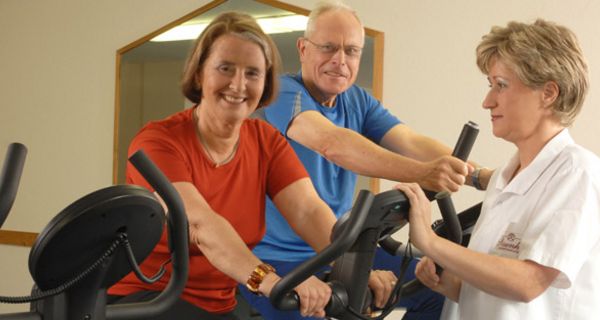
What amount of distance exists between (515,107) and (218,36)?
0.73 m

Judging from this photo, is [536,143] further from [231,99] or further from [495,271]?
[231,99]

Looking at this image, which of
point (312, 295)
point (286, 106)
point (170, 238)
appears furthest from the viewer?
point (286, 106)

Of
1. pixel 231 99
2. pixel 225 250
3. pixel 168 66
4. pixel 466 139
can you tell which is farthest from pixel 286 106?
pixel 168 66

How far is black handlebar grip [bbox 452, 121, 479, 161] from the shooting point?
1.84 m

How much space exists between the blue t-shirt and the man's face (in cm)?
4

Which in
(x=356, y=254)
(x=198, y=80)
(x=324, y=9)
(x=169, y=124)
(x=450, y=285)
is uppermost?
(x=324, y=9)

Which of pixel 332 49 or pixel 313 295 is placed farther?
pixel 332 49

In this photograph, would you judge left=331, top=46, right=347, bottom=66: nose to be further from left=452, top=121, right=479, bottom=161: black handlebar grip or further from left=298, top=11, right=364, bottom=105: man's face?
left=452, top=121, right=479, bottom=161: black handlebar grip

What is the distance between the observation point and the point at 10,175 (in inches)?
47.4

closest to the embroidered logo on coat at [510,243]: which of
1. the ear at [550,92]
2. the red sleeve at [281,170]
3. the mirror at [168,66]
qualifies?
the ear at [550,92]

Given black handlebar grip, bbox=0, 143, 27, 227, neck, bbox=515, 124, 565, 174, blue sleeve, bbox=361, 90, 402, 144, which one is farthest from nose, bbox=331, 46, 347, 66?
black handlebar grip, bbox=0, 143, 27, 227

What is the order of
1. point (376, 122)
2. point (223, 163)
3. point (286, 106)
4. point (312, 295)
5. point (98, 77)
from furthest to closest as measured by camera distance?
point (98, 77) < point (376, 122) < point (286, 106) < point (223, 163) < point (312, 295)

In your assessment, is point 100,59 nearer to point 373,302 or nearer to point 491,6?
point 491,6

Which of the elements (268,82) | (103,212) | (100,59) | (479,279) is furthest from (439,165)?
(100,59)
